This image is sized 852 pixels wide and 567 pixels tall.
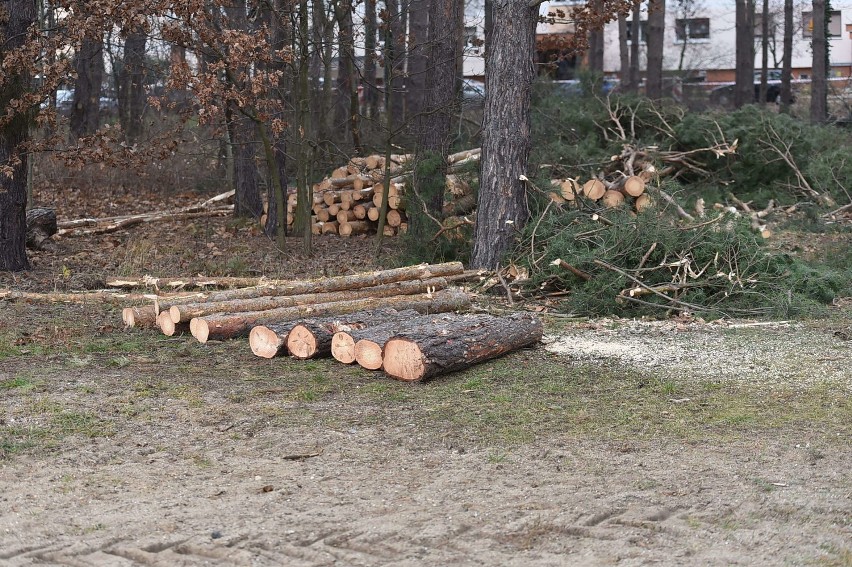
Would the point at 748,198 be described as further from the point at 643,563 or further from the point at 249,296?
the point at 643,563

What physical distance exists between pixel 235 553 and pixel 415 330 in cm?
372

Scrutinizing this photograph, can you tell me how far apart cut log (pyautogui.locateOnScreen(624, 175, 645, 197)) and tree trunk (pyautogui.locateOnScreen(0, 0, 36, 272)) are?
8.11m

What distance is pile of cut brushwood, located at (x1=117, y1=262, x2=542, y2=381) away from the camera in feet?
23.9

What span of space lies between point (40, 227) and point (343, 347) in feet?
28.8


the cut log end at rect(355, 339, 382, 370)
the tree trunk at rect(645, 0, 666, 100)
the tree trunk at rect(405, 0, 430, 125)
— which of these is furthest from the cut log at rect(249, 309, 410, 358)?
the tree trunk at rect(645, 0, 666, 100)

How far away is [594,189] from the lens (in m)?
13.8

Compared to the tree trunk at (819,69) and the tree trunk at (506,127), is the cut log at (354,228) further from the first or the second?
the tree trunk at (819,69)

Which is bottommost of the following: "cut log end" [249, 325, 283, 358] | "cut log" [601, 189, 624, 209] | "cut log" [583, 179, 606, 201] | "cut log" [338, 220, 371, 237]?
"cut log end" [249, 325, 283, 358]

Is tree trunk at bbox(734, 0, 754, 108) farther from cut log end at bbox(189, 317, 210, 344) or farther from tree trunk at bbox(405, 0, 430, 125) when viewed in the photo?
cut log end at bbox(189, 317, 210, 344)

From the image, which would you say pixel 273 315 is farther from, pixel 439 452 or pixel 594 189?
pixel 594 189

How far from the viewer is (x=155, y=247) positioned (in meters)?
14.5

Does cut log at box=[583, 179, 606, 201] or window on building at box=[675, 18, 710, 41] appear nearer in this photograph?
cut log at box=[583, 179, 606, 201]

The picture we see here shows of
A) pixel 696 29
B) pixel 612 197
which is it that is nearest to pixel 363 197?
pixel 612 197

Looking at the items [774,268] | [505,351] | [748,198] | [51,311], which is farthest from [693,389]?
[748,198]
